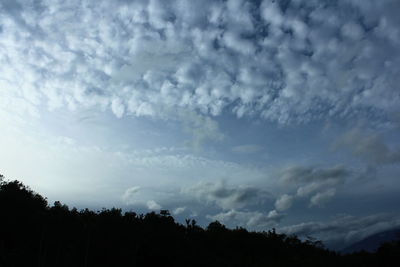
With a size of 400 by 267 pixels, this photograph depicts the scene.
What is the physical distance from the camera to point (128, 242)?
198 ft

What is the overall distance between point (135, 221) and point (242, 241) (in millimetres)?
24708

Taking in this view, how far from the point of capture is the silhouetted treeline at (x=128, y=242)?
5550 cm

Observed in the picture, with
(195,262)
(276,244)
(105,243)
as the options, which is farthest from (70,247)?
(276,244)

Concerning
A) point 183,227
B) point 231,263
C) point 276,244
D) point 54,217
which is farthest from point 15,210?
point 276,244

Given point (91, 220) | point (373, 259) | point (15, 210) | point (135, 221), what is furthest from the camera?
point (135, 221)

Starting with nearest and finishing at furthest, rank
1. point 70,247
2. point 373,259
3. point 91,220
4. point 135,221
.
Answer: point 373,259 → point 70,247 → point 91,220 → point 135,221

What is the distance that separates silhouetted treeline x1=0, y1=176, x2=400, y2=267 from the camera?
55.5 metres

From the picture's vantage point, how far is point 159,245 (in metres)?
61.4

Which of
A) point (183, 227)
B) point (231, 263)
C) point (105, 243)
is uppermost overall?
point (183, 227)

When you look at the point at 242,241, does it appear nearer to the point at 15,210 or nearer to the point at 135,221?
the point at 135,221

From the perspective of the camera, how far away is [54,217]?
6769 centimetres

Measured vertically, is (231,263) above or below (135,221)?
below

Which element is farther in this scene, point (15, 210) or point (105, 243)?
point (15, 210)

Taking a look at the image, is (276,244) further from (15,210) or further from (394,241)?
(15,210)
